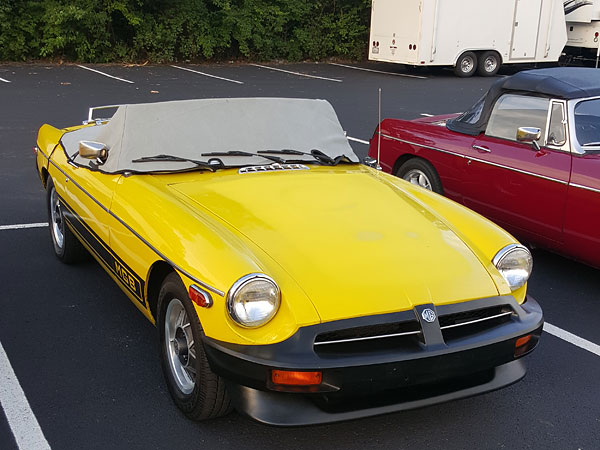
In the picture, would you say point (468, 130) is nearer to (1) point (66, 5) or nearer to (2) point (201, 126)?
(2) point (201, 126)

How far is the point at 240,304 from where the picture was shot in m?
3.16

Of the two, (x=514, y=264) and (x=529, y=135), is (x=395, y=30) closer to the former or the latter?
(x=529, y=135)

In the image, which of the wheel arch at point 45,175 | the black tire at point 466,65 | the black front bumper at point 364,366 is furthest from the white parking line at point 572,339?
the black tire at point 466,65

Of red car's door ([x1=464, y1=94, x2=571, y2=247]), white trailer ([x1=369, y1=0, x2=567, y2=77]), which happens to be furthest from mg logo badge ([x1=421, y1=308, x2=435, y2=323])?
white trailer ([x1=369, y1=0, x2=567, y2=77])

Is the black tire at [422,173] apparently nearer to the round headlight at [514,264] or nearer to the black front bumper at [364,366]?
the round headlight at [514,264]

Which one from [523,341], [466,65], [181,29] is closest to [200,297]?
[523,341]

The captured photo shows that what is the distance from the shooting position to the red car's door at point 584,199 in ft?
17.2

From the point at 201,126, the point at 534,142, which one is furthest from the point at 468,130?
the point at 201,126

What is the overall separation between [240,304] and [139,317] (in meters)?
1.79

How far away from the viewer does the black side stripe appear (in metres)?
4.00

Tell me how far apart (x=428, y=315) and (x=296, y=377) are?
0.65 metres

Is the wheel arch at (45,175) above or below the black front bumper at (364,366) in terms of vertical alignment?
above

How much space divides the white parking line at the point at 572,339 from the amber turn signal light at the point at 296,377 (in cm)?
222

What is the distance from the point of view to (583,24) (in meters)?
21.8
